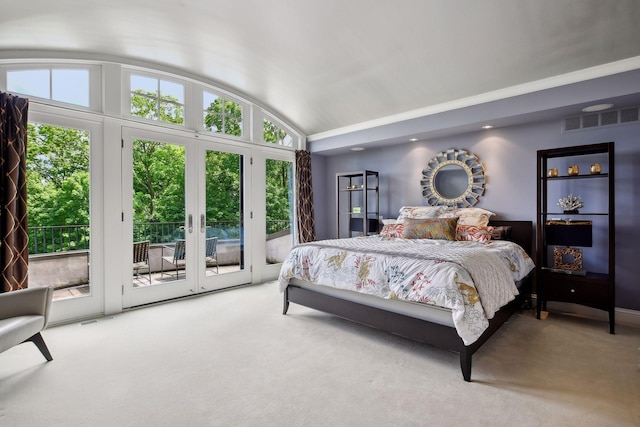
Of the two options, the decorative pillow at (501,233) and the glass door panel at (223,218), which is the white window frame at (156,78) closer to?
the glass door panel at (223,218)

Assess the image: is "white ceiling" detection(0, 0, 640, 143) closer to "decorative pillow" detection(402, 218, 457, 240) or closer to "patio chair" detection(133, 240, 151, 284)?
"decorative pillow" detection(402, 218, 457, 240)

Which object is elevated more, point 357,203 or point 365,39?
point 365,39

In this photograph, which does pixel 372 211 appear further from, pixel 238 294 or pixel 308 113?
pixel 238 294

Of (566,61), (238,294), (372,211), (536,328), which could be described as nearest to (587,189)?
(566,61)

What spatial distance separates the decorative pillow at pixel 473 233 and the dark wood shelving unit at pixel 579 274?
1.62ft

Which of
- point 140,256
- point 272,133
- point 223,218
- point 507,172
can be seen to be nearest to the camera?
point 140,256

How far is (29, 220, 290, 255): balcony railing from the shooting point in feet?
10.8

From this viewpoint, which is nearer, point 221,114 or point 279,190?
point 221,114

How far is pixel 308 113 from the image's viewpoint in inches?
201

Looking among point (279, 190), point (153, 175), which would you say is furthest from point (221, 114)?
point (279, 190)

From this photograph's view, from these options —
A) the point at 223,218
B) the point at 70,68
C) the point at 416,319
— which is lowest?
the point at 416,319

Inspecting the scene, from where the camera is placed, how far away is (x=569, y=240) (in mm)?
Answer: 3287

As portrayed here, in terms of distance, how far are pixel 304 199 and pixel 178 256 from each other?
2.28 metres

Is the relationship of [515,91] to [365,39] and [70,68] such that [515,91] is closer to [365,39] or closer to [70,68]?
[365,39]
